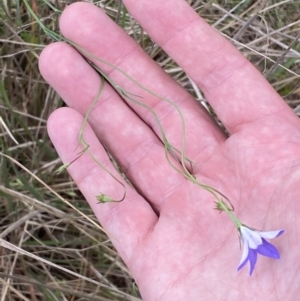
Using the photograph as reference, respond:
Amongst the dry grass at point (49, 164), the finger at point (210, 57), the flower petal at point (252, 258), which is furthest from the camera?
the dry grass at point (49, 164)

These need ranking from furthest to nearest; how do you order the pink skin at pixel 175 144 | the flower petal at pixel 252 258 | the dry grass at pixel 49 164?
1. the dry grass at pixel 49 164
2. the pink skin at pixel 175 144
3. the flower petal at pixel 252 258

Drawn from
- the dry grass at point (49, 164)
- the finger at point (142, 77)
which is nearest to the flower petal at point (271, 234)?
the finger at point (142, 77)

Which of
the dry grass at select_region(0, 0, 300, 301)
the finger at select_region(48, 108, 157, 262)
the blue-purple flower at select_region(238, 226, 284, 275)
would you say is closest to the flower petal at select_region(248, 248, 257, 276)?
the blue-purple flower at select_region(238, 226, 284, 275)

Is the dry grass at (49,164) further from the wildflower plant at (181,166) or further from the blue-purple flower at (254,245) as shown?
the blue-purple flower at (254,245)

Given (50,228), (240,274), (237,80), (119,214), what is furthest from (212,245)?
(50,228)

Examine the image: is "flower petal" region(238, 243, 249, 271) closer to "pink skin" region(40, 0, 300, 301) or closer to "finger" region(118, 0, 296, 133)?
"pink skin" region(40, 0, 300, 301)

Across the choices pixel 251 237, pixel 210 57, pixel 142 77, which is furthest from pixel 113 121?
pixel 251 237
